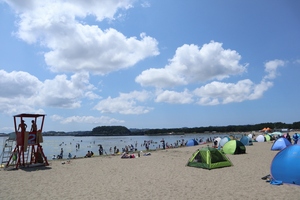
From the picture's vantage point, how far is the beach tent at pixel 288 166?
30.6 ft

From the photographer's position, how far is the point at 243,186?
954 cm

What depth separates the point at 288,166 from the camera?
31.5 ft

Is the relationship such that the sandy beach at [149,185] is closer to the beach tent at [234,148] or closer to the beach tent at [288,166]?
the beach tent at [288,166]

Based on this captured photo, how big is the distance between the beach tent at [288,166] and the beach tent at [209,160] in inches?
153

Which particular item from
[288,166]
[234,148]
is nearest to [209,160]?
[288,166]

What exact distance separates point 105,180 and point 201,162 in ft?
18.3

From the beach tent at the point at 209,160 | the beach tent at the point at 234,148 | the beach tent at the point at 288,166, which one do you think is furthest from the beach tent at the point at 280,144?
the beach tent at the point at 288,166

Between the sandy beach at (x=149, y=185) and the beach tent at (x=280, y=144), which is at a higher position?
the beach tent at (x=280, y=144)

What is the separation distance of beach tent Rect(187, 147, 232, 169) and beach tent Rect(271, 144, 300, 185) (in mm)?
3878

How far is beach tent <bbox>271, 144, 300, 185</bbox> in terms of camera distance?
933cm

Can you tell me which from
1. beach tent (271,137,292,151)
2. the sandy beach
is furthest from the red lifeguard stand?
beach tent (271,137,292,151)

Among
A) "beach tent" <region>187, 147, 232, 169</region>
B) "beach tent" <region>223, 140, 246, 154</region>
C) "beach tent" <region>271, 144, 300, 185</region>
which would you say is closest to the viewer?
"beach tent" <region>271, 144, 300, 185</region>

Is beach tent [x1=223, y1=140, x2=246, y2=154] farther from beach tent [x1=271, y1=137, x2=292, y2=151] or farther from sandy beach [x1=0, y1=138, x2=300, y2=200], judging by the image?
sandy beach [x1=0, y1=138, x2=300, y2=200]

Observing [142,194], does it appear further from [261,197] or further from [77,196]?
[261,197]
